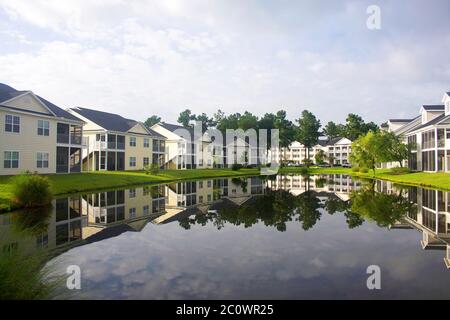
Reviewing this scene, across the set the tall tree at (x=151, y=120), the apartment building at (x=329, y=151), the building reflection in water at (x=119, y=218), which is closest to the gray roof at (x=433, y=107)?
the building reflection in water at (x=119, y=218)

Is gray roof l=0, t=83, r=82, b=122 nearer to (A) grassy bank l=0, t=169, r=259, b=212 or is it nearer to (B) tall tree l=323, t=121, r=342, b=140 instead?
(A) grassy bank l=0, t=169, r=259, b=212

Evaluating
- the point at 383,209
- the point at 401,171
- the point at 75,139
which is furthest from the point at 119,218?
the point at 401,171

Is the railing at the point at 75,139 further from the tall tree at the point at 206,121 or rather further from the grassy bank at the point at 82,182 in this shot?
the tall tree at the point at 206,121

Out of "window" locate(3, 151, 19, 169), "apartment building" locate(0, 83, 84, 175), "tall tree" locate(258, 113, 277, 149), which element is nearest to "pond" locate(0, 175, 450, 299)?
"window" locate(3, 151, 19, 169)

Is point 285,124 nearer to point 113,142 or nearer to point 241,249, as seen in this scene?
point 113,142

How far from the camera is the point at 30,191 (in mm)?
18203

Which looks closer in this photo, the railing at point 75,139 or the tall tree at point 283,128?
the railing at point 75,139

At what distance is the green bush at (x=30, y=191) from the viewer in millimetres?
17891

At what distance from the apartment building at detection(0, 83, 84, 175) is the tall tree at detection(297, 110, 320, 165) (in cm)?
7342
